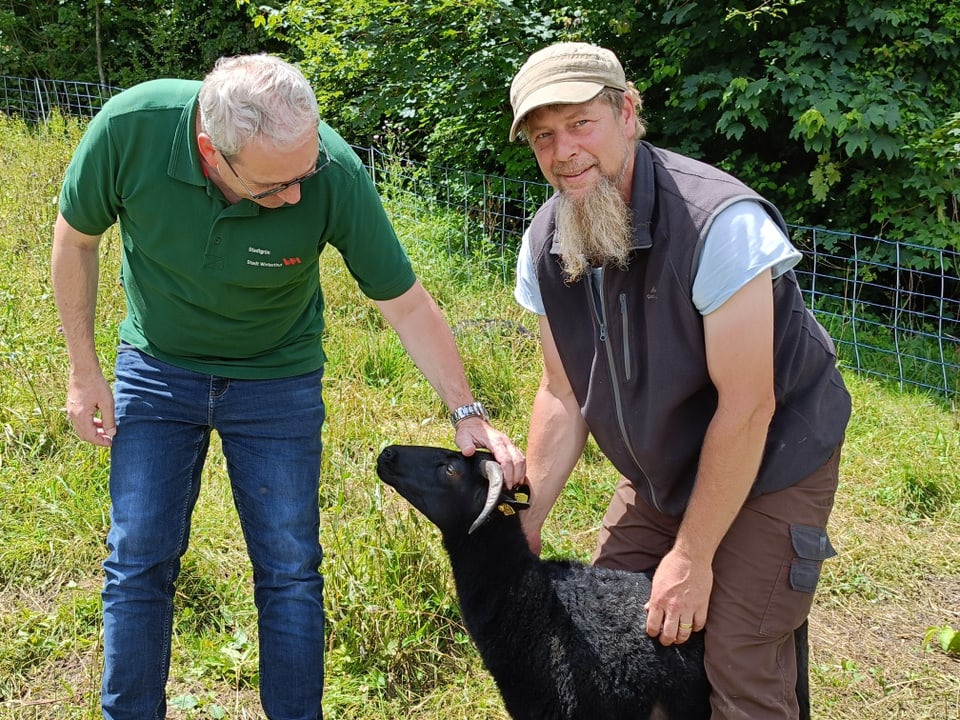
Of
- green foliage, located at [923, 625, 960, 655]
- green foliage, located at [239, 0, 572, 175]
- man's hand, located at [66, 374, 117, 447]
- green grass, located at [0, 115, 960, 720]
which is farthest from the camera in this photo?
green foliage, located at [239, 0, 572, 175]

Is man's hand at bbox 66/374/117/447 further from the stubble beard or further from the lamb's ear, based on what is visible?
the stubble beard

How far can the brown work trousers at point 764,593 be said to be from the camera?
2.65 m

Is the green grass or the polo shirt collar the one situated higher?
the polo shirt collar

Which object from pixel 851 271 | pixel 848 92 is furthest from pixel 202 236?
pixel 851 271

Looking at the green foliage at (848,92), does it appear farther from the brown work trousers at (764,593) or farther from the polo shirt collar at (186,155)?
the polo shirt collar at (186,155)

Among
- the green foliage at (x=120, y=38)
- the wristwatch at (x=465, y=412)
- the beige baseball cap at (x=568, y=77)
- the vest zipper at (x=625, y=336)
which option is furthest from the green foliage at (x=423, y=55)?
the vest zipper at (x=625, y=336)

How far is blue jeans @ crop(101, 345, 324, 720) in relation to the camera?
2760mm

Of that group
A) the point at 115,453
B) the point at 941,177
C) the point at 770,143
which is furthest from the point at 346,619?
the point at 770,143

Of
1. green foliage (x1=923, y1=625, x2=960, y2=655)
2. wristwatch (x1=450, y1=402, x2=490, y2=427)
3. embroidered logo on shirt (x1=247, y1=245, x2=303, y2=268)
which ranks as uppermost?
embroidered logo on shirt (x1=247, y1=245, x2=303, y2=268)

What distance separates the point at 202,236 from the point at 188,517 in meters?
0.95

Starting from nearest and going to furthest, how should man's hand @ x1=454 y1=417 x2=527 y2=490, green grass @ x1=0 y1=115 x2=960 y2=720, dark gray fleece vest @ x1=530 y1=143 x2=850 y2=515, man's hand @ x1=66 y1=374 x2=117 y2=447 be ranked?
dark gray fleece vest @ x1=530 y1=143 x2=850 y2=515 → man's hand @ x1=66 y1=374 x2=117 y2=447 → man's hand @ x1=454 y1=417 x2=527 y2=490 → green grass @ x1=0 y1=115 x2=960 y2=720

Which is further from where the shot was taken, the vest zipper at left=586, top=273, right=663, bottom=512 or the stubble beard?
the vest zipper at left=586, top=273, right=663, bottom=512

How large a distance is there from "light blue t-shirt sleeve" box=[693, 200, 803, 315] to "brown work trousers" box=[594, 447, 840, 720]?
707mm

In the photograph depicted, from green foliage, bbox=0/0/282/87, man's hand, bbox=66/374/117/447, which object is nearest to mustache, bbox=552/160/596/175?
man's hand, bbox=66/374/117/447
